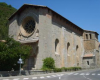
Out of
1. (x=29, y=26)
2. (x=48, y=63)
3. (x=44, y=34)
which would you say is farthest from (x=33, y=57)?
(x=29, y=26)

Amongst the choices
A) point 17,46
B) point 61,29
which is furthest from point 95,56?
point 17,46

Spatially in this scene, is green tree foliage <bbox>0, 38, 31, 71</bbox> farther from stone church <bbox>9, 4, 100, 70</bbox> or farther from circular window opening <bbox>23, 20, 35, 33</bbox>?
circular window opening <bbox>23, 20, 35, 33</bbox>

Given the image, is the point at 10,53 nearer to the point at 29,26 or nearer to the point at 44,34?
the point at 44,34

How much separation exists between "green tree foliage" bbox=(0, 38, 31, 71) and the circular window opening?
1259 cm

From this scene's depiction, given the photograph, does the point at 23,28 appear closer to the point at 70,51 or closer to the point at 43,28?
the point at 43,28

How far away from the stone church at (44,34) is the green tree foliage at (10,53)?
8526 mm

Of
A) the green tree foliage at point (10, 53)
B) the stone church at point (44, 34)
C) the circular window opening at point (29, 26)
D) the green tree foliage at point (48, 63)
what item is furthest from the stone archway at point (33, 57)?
the green tree foliage at point (10, 53)

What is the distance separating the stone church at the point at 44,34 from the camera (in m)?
32.2

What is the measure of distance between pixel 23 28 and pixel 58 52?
10151mm

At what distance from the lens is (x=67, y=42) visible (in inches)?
1622

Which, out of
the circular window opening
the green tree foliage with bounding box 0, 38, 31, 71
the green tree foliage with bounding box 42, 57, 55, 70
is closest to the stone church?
the circular window opening

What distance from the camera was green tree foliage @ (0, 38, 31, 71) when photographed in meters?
20.7

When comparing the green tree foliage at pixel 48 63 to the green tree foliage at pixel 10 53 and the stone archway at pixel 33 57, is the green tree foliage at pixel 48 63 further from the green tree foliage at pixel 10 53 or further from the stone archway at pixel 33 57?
the green tree foliage at pixel 10 53

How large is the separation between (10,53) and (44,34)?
41.0 ft
